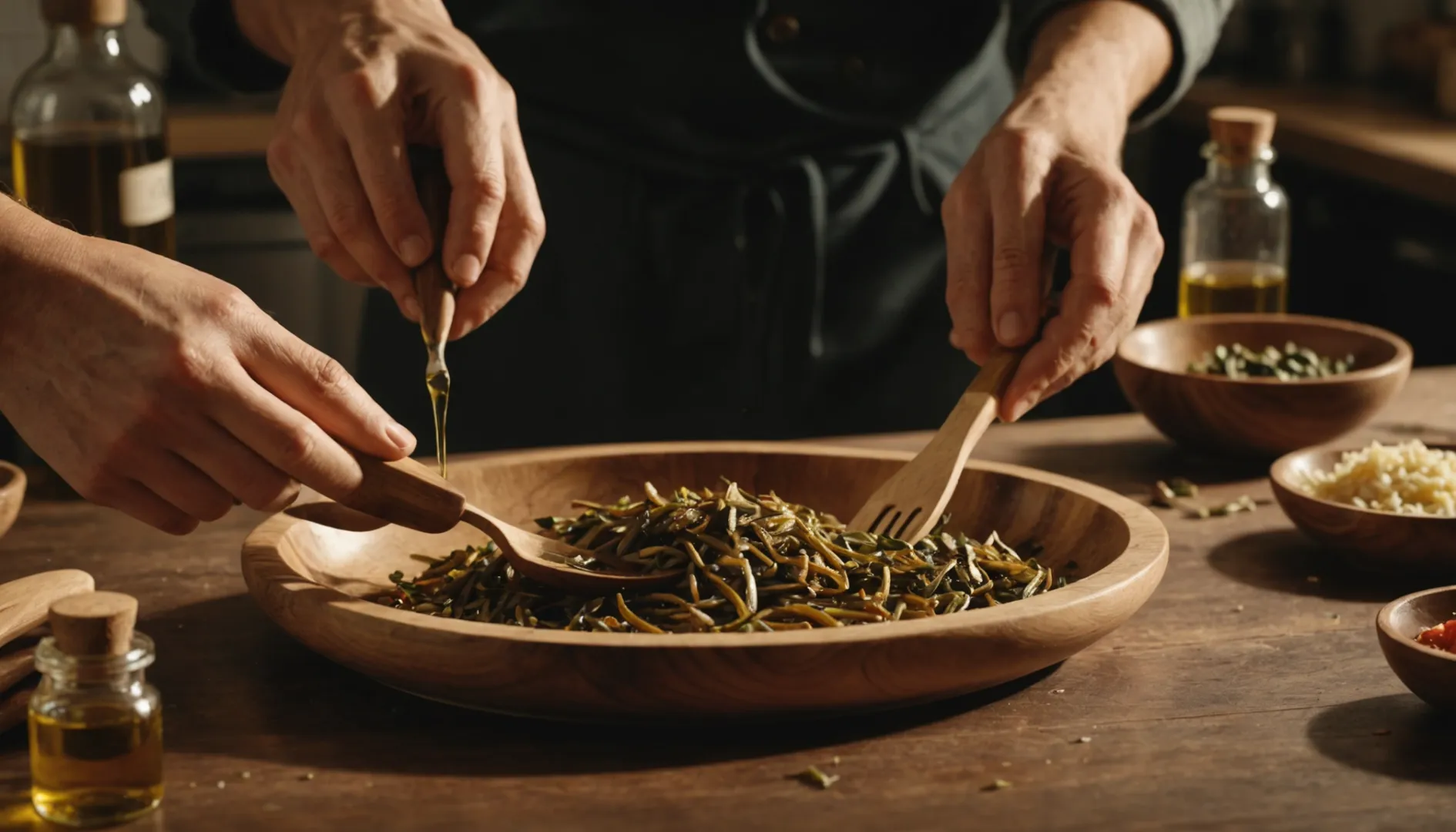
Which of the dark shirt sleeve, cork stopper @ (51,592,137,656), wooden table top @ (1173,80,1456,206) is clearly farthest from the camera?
wooden table top @ (1173,80,1456,206)

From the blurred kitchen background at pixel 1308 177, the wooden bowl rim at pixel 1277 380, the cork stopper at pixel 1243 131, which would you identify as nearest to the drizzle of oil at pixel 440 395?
the wooden bowl rim at pixel 1277 380

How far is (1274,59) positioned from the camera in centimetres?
518

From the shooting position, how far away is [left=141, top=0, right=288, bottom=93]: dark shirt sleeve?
2.23 m

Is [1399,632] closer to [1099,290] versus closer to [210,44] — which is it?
[1099,290]

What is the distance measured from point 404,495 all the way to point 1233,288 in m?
1.40

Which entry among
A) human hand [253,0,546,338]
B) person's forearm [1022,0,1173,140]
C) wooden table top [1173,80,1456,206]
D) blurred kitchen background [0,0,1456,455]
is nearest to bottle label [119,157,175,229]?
human hand [253,0,546,338]

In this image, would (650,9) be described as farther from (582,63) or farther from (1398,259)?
(1398,259)

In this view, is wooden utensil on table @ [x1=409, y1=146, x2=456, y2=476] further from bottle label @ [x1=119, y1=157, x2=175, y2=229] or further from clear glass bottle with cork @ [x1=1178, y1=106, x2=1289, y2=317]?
clear glass bottle with cork @ [x1=1178, y1=106, x2=1289, y2=317]

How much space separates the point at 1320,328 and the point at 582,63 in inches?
41.0

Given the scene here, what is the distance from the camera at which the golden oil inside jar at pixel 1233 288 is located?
7.66 ft

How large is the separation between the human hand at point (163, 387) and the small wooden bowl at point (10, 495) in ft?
1.08

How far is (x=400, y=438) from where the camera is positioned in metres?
1.32

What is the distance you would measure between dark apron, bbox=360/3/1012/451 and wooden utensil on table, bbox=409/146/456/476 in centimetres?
78

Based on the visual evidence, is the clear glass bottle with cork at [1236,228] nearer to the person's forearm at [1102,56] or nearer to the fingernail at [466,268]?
the person's forearm at [1102,56]
